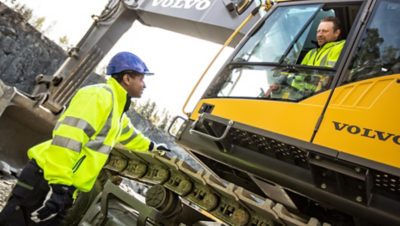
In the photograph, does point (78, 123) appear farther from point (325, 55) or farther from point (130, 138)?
point (325, 55)

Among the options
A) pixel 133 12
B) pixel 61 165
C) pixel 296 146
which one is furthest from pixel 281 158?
pixel 133 12

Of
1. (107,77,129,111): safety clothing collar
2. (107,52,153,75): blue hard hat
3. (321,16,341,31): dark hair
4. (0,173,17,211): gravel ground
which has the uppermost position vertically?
(321,16,341,31): dark hair

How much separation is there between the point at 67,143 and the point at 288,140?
139 cm

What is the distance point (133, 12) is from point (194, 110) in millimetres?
3655

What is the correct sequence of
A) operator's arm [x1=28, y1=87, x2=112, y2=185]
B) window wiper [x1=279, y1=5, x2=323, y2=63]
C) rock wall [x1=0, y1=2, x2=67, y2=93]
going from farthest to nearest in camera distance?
rock wall [x1=0, y1=2, x2=67, y2=93] → window wiper [x1=279, y1=5, x2=323, y2=63] → operator's arm [x1=28, y1=87, x2=112, y2=185]

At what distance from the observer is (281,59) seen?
344 centimetres

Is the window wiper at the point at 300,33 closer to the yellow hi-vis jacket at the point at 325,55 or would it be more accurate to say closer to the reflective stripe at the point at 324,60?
the yellow hi-vis jacket at the point at 325,55

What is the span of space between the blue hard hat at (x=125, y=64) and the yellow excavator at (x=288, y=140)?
1.94 feet

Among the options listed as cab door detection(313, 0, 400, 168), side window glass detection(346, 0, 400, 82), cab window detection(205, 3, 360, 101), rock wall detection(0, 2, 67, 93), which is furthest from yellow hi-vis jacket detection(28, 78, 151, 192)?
rock wall detection(0, 2, 67, 93)

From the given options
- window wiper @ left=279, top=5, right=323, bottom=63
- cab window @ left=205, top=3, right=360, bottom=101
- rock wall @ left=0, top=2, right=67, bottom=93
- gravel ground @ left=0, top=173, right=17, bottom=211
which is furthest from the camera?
rock wall @ left=0, top=2, right=67, bottom=93

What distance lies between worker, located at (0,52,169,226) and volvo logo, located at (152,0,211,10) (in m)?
2.48

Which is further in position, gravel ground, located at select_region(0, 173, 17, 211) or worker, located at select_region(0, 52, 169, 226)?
gravel ground, located at select_region(0, 173, 17, 211)

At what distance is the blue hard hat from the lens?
3100mm

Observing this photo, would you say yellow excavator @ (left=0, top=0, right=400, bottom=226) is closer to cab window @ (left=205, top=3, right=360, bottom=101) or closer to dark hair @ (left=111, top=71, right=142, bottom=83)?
cab window @ (left=205, top=3, right=360, bottom=101)
